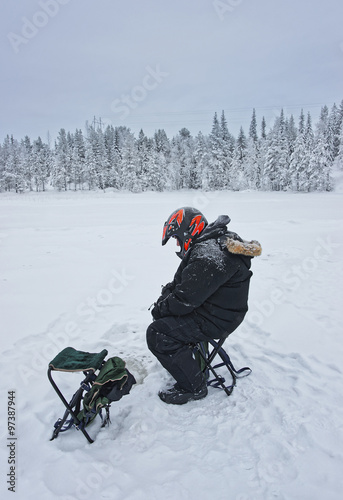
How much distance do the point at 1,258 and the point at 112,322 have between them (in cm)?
601

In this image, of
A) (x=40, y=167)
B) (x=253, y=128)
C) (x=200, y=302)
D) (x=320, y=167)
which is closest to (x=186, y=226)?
(x=200, y=302)

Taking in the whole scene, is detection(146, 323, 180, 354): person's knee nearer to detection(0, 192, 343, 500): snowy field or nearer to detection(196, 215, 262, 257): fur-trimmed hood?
detection(0, 192, 343, 500): snowy field

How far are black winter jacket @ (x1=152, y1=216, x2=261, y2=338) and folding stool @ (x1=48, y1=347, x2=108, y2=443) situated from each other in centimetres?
84

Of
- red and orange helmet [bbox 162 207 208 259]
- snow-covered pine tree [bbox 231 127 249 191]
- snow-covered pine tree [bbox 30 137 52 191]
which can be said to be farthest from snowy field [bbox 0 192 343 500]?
snow-covered pine tree [bbox 30 137 52 191]

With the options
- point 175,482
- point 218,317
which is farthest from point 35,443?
point 218,317

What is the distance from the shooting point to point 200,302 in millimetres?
2855

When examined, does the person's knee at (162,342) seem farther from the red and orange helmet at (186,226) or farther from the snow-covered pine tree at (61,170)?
the snow-covered pine tree at (61,170)

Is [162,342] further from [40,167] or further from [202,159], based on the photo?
[40,167]

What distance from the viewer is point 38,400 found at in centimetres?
315

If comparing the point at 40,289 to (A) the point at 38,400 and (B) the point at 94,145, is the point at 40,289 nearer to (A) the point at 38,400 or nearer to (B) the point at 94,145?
(A) the point at 38,400

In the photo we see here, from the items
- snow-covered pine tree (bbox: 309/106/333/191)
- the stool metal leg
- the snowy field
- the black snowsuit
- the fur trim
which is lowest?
the snowy field

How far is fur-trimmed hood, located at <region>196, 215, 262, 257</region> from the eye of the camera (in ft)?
9.18

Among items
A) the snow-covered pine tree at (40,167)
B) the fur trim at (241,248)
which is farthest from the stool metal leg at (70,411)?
the snow-covered pine tree at (40,167)

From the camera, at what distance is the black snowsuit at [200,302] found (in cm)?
282
